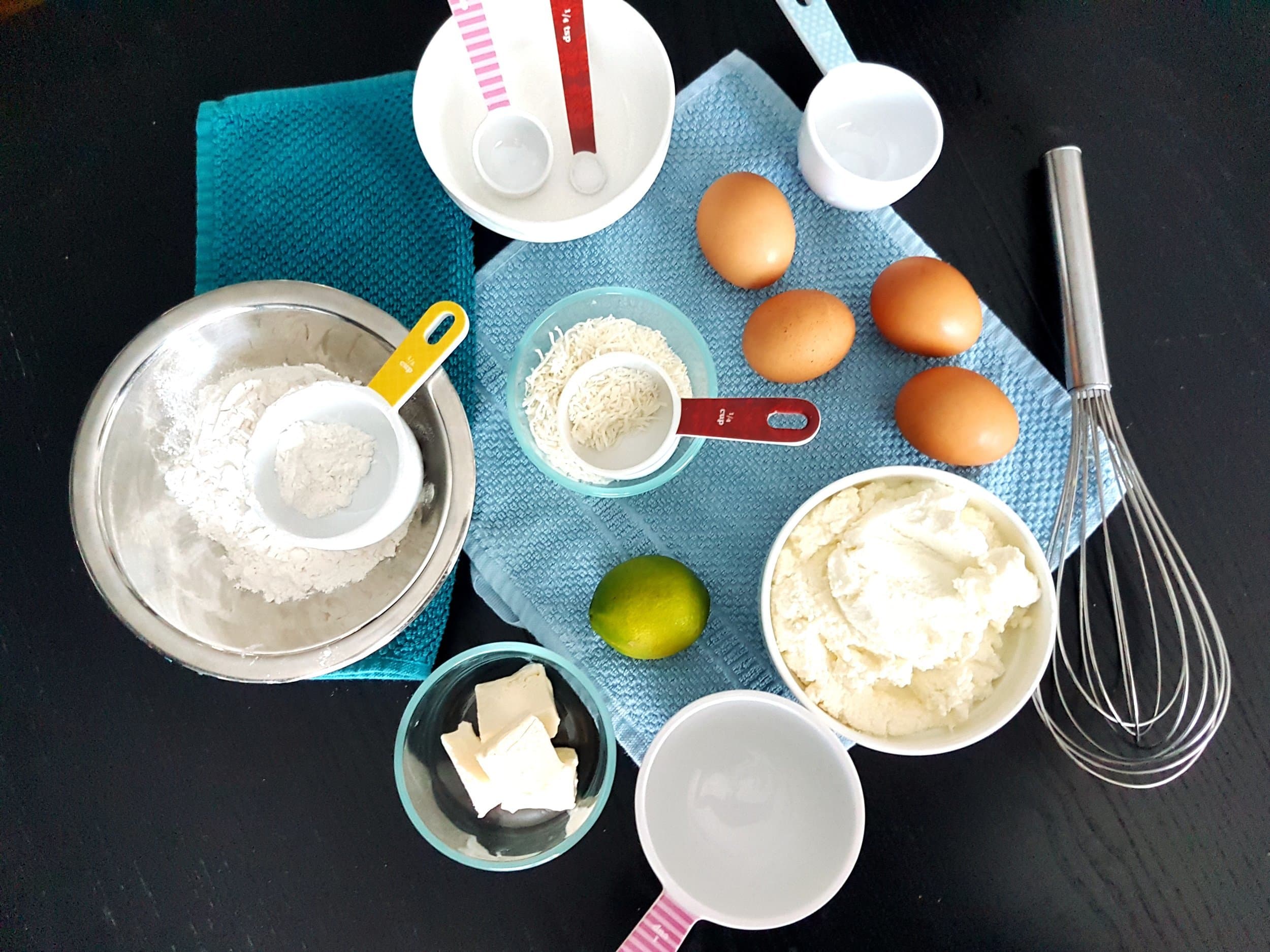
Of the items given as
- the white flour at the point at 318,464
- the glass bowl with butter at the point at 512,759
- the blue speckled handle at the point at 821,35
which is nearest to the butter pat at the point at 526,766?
the glass bowl with butter at the point at 512,759

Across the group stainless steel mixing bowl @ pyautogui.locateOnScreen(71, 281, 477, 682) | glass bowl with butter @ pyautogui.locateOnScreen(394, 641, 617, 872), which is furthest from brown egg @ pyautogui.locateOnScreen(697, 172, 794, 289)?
glass bowl with butter @ pyautogui.locateOnScreen(394, 641, 617, 872)

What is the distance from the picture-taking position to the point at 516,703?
65 cm

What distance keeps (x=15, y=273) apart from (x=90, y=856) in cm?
55

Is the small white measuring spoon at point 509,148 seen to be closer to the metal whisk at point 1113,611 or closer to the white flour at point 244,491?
the white flour at point 244,491

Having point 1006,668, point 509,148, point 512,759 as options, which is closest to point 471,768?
point 512,759

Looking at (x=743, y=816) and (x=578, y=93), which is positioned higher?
(x=578, y=93)

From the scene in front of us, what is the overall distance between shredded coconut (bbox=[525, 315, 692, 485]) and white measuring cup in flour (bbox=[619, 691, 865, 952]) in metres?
0.23

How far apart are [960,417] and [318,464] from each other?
52cm

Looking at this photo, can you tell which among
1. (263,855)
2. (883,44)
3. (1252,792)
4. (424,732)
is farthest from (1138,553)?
(263,855)

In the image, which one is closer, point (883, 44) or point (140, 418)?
point (140, 418)

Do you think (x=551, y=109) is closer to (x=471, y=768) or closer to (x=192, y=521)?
(x=192, y=521)

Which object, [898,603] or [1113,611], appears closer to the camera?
[898,603]

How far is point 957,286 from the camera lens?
662mm

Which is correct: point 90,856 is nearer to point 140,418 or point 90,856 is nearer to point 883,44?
point 140,418
